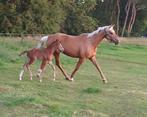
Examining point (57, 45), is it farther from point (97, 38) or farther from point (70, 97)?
point (70, 97)

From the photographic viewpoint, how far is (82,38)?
14.6m

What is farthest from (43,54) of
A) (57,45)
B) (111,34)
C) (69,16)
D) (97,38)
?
(69,16)

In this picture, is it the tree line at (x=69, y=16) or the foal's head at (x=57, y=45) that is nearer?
the foal's head at (x=57, y=45)

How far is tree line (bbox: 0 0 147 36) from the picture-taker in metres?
42.3

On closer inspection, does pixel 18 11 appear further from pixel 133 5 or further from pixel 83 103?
pixel 83 103

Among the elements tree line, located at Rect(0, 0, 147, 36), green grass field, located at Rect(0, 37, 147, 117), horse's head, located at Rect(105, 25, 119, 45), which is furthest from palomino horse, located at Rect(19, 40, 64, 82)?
tree line, located at Rect(0, 0, 147, 36)

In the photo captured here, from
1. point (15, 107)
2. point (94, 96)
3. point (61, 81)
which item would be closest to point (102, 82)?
point (61, 81)

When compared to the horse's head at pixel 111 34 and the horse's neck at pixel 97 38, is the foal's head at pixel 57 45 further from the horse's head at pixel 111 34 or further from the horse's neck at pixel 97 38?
the horse's head at pixel 111 34

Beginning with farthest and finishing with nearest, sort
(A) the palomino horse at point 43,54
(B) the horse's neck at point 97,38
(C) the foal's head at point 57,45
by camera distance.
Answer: (B) the horse's neck at point 97,38
(C) the foal's head at point 57,45
(A) the palomino horse at point 43,54

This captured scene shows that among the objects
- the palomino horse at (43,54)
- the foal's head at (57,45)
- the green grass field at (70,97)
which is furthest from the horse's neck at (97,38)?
the palomino horse at (43,54)

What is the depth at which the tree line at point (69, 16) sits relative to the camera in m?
42.3

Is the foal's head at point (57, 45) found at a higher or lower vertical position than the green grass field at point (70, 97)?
higher

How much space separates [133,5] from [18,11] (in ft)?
86.1

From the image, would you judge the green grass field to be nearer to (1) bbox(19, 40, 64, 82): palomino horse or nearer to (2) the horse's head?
(1) bbox(19, 40, 64, 82): palomino horse
